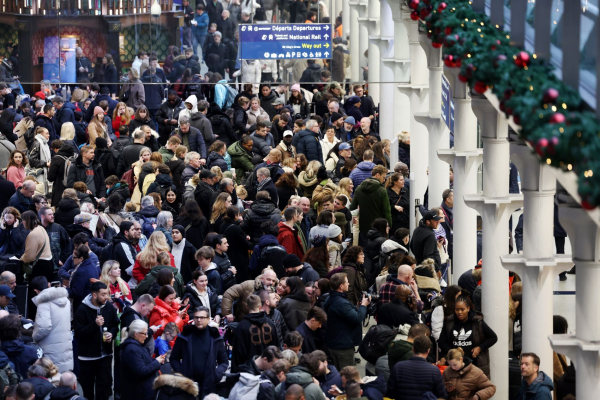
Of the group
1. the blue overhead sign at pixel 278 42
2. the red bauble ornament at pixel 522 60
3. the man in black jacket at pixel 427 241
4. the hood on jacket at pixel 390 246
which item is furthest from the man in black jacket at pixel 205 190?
the red bauble ornament at pixel 522 60

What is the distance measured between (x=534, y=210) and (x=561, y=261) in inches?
23.9

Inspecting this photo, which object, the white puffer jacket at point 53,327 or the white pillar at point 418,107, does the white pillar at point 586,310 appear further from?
the white pillar at point 418,107

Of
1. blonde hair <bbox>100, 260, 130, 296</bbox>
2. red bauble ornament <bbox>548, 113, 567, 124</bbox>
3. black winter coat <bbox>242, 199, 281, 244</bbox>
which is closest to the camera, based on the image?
red bauble ornament <bbox>548, 113, 567, 124</bbox>

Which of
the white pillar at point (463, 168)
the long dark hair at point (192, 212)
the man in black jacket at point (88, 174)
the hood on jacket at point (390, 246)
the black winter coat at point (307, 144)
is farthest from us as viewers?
the black winter coat at point (307, 144)

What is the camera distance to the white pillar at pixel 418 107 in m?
20.1

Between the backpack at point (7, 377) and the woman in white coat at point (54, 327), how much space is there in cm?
110

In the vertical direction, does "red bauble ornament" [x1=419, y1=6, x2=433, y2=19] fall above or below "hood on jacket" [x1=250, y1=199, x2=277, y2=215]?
above

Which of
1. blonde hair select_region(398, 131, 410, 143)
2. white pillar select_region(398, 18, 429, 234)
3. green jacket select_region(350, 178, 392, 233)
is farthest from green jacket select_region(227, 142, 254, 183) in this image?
green jacket select_region(350, 178, 392, 233)

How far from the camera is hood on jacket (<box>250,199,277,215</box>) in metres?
17.1

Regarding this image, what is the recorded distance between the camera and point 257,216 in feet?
56.1

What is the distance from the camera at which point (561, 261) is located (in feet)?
41.5

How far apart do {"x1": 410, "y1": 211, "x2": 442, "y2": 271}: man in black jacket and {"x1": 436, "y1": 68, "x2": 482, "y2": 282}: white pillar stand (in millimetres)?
268

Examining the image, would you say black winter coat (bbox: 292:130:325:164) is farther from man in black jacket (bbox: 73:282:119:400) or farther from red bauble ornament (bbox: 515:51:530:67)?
red bauble ornament (bbox: 515:51:530:67)

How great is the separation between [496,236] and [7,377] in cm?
552
